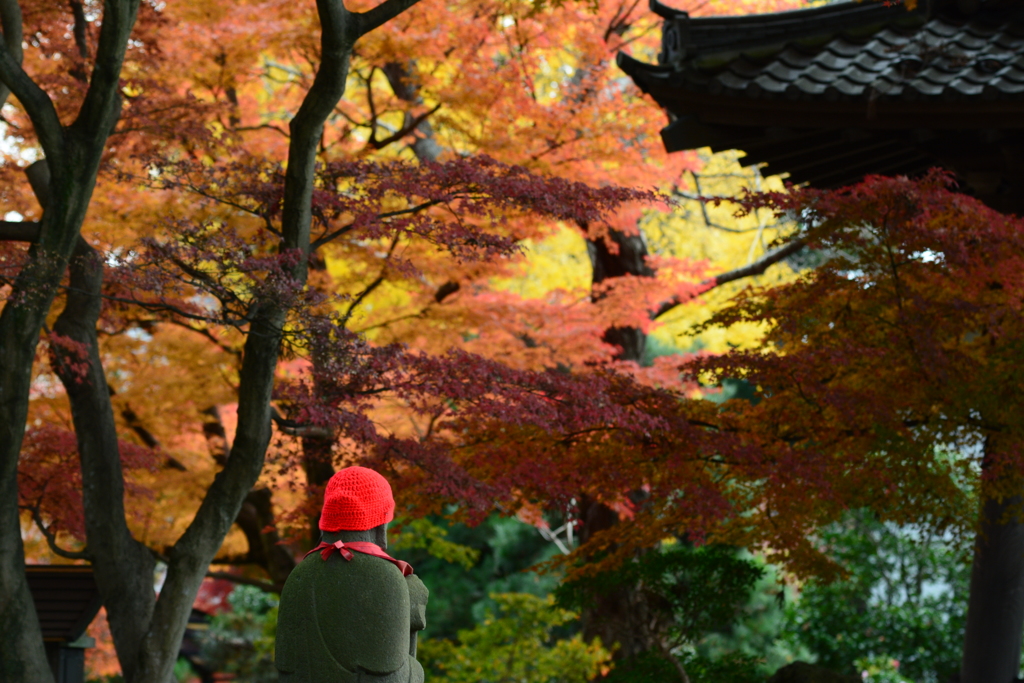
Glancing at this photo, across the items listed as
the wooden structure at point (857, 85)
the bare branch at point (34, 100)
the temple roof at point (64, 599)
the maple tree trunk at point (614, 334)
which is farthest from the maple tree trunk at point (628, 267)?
the bare branch at point (34, 100)

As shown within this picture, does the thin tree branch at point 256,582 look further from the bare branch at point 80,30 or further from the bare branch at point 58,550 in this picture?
the bare branch at point 80,30

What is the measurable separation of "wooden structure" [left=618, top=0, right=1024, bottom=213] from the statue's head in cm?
276

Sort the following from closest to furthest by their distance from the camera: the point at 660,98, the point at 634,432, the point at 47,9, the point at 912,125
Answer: the point at 912,125 < the point at 660,98 < the point at 634,432 < the point at 47,9

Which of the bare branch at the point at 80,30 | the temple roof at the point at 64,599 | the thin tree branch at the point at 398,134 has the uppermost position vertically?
the thin tree branch at the point at 398,134

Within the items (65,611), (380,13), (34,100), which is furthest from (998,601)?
(34,100)

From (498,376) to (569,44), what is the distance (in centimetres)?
535

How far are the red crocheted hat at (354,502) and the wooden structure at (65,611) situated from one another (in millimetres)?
4108

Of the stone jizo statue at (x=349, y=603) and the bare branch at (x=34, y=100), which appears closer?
the stone jizo statue at (x=349, y=603)

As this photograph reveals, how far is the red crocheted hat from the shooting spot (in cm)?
282

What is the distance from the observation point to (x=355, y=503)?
2.83m

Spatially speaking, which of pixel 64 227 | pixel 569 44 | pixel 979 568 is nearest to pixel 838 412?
pixel 979 568

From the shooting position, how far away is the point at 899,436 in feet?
15.3

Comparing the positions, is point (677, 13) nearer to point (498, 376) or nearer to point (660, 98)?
point (660, 98)

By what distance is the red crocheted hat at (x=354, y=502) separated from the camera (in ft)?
9.25
